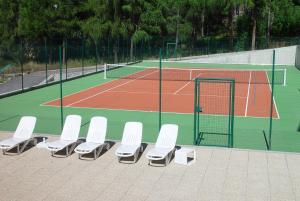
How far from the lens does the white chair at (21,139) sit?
41.8ft

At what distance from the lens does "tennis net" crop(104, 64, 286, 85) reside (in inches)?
1307

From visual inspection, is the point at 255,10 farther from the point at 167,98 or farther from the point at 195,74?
the point at 167,98

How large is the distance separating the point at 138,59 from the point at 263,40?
49.4ft

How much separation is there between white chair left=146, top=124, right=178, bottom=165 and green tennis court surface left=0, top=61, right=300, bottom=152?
6.47 feet

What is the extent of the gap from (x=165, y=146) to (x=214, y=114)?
7.78m

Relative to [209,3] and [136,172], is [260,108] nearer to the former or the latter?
[136,172]

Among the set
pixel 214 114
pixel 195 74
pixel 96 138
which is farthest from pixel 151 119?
pixel 195 74

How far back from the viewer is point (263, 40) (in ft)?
167

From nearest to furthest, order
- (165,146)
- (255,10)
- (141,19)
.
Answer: (165,146), (141,19), (255,10)

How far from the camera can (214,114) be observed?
19.9 m

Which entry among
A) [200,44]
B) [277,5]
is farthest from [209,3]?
[277,5]

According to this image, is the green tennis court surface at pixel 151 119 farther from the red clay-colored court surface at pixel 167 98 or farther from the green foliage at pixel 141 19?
the green foliage at pixel 141 19

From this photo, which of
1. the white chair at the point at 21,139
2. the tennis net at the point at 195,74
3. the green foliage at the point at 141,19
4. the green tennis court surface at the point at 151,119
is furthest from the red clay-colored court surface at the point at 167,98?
the green foliage at the point at 141,19

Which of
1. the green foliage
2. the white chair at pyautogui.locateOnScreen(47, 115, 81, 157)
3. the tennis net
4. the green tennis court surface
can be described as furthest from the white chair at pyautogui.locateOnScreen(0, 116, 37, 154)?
the green foliage
